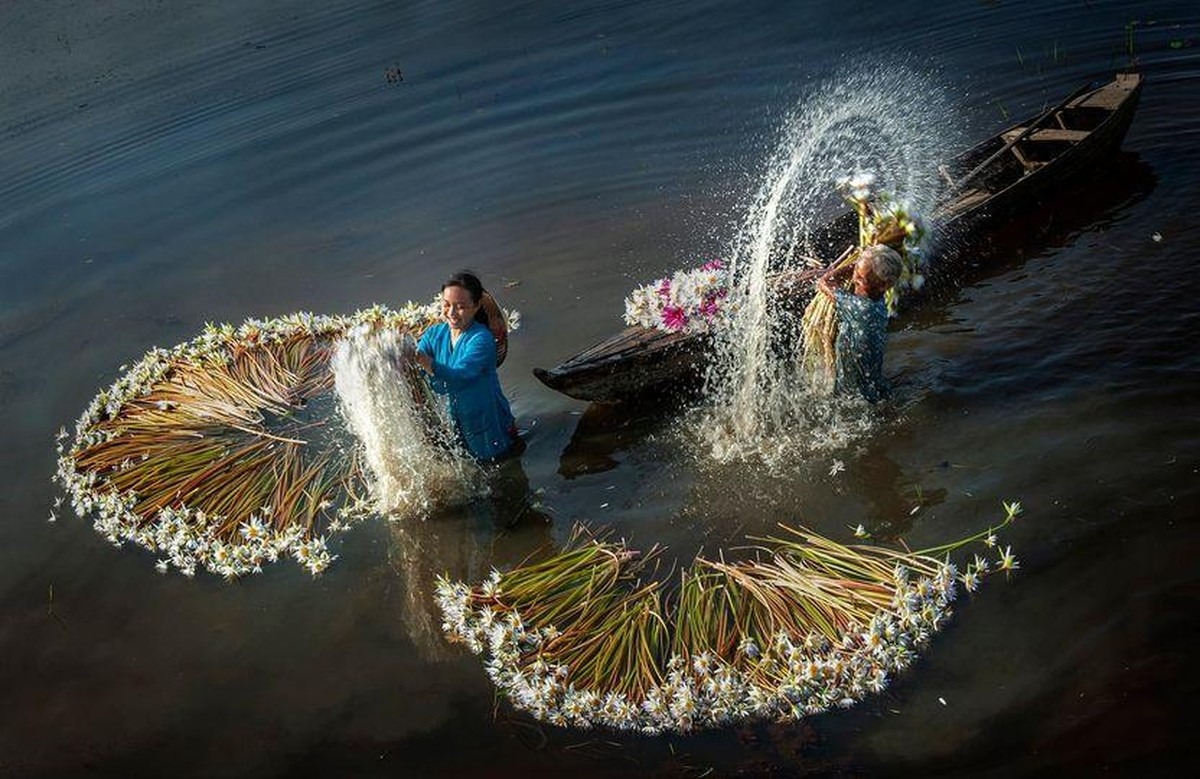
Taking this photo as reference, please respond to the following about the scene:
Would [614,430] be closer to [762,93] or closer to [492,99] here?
[762,93]

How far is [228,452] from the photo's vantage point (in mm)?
7926

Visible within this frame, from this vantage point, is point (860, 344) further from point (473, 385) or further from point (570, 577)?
point (473, 385)

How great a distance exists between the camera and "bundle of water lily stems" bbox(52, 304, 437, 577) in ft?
23.7

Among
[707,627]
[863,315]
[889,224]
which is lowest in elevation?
[707,627]

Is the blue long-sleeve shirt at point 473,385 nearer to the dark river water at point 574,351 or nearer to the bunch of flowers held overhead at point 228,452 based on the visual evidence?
the bunch of flowers held overhead at point 228,452

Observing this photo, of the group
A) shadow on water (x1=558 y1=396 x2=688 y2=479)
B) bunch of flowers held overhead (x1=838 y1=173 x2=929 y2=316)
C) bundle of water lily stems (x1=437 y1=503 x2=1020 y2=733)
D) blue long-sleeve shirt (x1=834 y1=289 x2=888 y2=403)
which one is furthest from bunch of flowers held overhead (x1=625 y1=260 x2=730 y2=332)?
bundle of water lily stems (x1=437 y1=503 x2=1020 y2=733)

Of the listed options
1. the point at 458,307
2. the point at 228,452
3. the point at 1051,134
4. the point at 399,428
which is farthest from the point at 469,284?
the point at 1051,134

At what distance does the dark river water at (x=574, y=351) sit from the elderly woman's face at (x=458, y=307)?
5.60 feet

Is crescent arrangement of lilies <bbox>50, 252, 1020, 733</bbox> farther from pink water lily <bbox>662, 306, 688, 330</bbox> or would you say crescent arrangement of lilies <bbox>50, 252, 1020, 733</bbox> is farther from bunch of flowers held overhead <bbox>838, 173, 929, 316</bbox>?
bunch of flowers held overhead <bbox>838, 173, 929, 316</bbox>

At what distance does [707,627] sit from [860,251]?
307cm

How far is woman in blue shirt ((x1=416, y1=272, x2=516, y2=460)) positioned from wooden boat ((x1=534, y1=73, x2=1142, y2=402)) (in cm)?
50

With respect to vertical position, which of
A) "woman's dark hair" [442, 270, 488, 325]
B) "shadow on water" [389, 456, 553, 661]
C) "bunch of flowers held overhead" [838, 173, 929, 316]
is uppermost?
"woman's dark hair" [442, 270, 488, 325]

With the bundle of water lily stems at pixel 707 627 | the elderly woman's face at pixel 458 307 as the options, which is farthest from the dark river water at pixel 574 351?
the elderly woman's face at pixel 458 307

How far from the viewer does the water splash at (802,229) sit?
730cm
